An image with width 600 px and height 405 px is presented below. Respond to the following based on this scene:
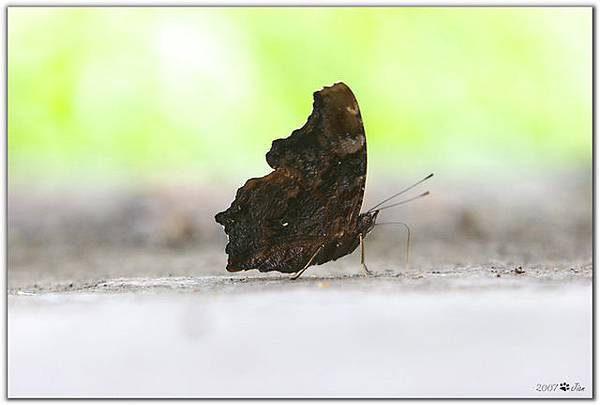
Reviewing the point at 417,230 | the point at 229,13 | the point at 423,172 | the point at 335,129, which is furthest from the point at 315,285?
the point at 423,172

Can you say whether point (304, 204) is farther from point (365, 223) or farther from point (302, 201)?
point (365, 223)

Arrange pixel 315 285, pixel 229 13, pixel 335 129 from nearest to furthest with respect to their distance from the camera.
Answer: pixel 315 285 → pixel 335 129 → pixel 229 13

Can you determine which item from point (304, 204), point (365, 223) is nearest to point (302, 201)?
point (304, 204)

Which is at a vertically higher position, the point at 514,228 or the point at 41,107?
the point at 41,107

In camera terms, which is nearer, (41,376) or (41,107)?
(41,376)

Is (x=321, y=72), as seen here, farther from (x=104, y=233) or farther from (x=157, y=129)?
(x=104, y=233)
